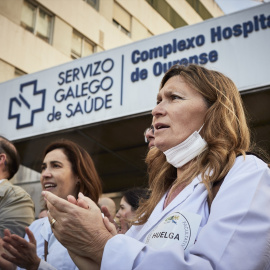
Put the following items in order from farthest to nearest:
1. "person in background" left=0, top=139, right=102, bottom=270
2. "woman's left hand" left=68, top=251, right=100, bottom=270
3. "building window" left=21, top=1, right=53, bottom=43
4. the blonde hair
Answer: "building window" left=21, top=1, right=53, bottom=43
"person in background" left=0, top=139, right=102, bottom=270
the blonde hair
"woman's left hand" left=68, top=251, right=100, bottom=270

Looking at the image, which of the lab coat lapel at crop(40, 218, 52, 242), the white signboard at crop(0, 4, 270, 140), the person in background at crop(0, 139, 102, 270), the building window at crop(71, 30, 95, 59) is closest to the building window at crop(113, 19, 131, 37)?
the building window at crop(71, 30, 95, 59)

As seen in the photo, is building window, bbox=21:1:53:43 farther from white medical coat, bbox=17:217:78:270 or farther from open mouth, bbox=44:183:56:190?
white medical coat, bbox=17:217:78:270

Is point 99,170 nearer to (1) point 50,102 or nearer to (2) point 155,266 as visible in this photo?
(1) point 50,102

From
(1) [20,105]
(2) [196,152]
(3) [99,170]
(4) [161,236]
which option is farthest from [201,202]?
(3) [99,170]

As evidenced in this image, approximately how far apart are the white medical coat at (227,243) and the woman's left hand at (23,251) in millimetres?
953

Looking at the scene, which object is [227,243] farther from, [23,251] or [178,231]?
[23,251]

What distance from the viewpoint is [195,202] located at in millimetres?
1498

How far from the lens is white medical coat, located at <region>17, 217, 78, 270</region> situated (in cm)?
242

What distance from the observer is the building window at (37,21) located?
1372cm

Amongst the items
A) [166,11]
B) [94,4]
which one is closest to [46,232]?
[94,4]

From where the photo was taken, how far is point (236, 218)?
123 cm

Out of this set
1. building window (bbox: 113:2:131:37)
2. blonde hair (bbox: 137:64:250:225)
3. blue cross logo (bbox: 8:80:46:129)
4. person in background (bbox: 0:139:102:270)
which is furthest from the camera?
building window (bbox: 113:2:131:37)

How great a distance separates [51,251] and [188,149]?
1.37 meters

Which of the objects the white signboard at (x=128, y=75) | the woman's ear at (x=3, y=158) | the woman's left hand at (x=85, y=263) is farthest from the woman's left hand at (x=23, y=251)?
the white signboard at (x=128, y=75)
